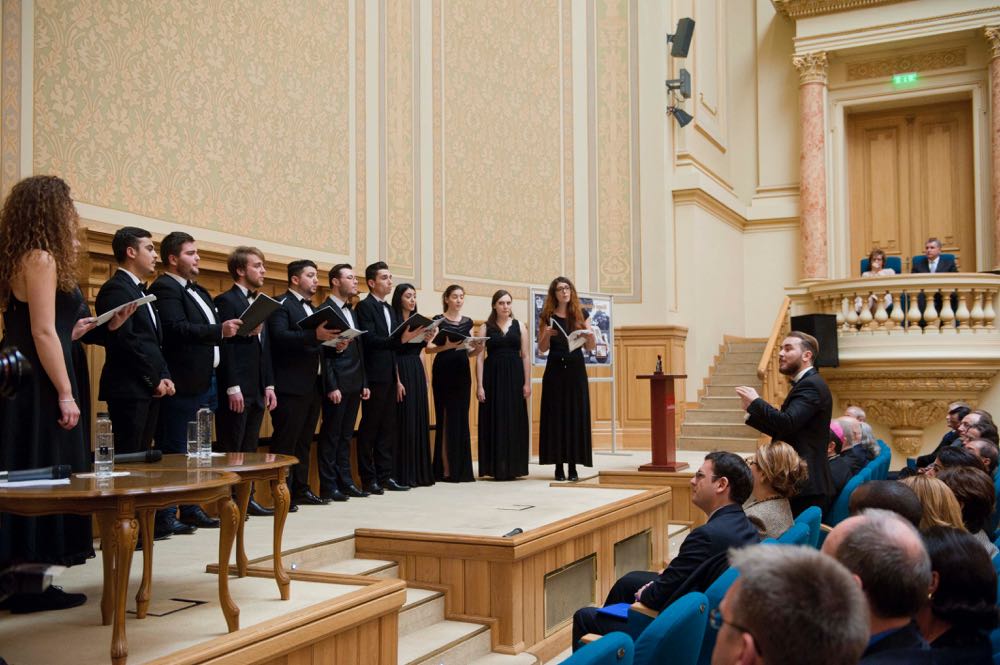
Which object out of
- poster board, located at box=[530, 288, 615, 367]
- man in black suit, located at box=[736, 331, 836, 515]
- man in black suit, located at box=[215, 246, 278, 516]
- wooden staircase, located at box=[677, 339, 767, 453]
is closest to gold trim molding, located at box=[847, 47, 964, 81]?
wooden staircase, located at box=[677, 339, 767, 453]

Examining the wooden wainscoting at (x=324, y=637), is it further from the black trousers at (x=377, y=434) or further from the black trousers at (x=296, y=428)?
the black trousers at (x=377, y=434)

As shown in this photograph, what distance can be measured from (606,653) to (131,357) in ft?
9.27

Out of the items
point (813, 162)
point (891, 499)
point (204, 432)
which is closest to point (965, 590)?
point (891, 499)

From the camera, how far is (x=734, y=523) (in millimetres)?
2771

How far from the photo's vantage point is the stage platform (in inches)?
101

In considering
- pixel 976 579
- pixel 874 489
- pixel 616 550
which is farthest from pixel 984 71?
pixel 976 579

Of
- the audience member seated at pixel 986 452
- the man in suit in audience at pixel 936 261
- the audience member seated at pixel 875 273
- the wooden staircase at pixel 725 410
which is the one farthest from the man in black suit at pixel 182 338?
the man in suit in audience at pixel 936 261

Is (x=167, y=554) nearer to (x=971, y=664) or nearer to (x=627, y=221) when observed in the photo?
(x=971, y=664)

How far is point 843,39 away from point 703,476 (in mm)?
9722

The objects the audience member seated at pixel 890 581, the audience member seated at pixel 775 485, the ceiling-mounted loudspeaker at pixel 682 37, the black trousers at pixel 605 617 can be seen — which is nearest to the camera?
the audience member seated at pixel 890 581

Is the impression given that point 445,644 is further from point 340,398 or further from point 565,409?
point 565,409

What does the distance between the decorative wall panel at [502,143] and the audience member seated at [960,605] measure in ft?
19.9

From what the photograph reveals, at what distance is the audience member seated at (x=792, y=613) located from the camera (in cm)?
113

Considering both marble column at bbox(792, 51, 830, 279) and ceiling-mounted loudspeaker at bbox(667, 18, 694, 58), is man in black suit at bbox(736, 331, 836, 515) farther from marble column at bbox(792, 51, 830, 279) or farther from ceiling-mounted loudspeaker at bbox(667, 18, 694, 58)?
marble column at bbox(792, 51, 830, 279)
